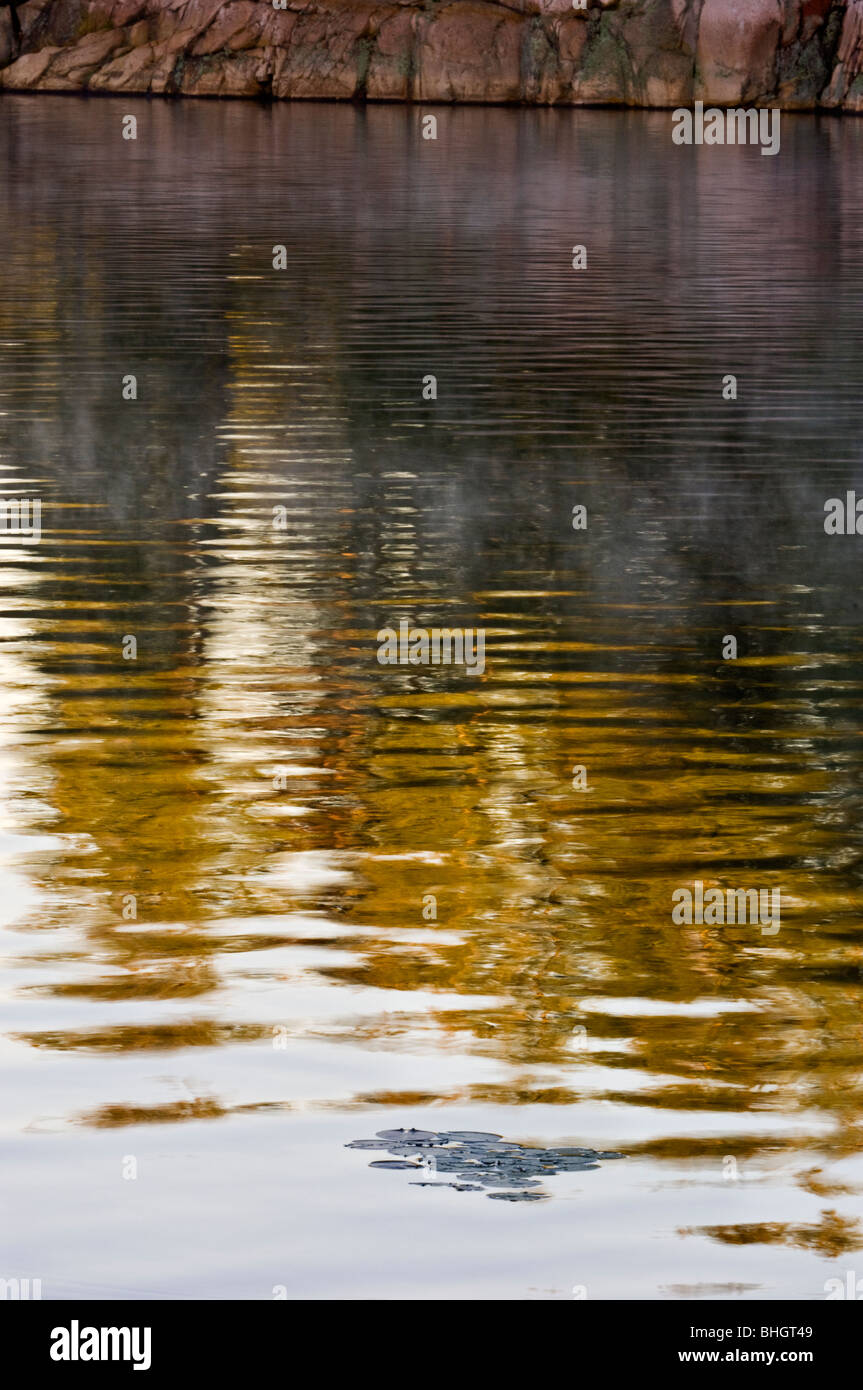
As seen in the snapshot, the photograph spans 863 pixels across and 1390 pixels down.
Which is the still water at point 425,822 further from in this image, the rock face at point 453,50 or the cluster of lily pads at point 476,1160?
the rock face at point 453,50

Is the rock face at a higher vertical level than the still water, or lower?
higher

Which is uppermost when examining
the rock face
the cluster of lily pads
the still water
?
the rock face

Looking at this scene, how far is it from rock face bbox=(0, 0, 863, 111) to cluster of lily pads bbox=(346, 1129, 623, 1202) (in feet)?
190

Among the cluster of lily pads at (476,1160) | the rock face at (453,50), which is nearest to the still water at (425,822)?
the cluster of lily pads at (476,1160)

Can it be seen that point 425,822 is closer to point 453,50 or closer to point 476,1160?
point 476,1160

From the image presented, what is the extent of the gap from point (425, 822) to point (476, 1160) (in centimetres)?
246

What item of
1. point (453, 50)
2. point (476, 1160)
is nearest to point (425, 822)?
point (476, 1160)

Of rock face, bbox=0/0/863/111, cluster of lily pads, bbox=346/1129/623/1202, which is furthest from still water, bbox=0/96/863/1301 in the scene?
rock face, bbox=0/0/863/111

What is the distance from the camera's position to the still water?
5.01 meters

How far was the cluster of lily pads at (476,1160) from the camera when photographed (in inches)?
200

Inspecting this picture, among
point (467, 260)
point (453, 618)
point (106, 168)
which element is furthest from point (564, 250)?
point (453, 618)

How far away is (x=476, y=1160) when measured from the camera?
17.0 ft

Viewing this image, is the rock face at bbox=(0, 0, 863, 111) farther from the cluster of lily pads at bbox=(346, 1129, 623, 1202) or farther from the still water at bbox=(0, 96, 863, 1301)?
the cluster of lily pads at bbox=(346, 1129, 623, 1202)

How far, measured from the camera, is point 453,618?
10.5m
